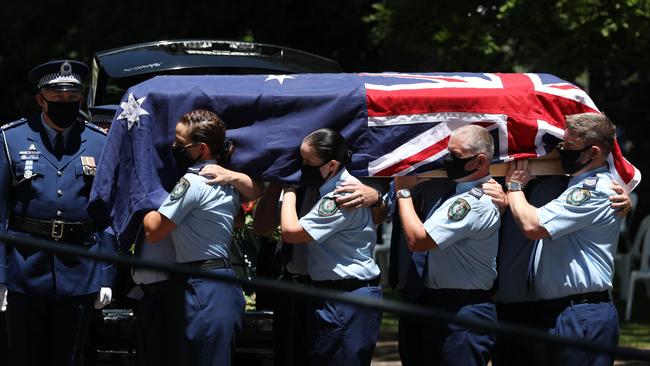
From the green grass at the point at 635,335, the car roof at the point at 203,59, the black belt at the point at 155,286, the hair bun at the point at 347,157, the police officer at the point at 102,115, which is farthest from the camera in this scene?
the green grass at the point at 635,335

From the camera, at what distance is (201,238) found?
212 inches

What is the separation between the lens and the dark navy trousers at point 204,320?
538 cm

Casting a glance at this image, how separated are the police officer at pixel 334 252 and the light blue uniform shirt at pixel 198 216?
10.9 inches

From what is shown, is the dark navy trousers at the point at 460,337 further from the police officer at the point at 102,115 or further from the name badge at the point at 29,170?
the police officer at the point at 102,115

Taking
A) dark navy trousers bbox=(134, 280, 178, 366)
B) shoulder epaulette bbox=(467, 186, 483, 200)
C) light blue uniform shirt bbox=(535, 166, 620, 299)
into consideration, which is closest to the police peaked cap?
dark navy trousers bbox=(134, 280, 178, 366)

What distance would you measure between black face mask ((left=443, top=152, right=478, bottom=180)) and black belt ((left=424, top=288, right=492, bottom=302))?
0.49 metres

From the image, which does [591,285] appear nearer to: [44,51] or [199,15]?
[199,15]

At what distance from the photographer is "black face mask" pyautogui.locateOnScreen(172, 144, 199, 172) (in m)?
5.41

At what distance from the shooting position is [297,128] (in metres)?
5.64

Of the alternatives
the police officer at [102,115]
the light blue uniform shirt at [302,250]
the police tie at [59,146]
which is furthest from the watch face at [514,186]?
the police officer at [102,115]

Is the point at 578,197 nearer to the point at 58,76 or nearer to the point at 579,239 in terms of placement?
Answer: the point at 579,239

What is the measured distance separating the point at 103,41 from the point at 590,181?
11.5m

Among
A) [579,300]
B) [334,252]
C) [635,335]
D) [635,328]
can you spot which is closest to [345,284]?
[334,252]

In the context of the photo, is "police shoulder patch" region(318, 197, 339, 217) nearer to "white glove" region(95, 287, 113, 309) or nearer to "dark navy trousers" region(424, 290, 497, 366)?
"dark navy trousers" region(424, 290, 497, 366)
